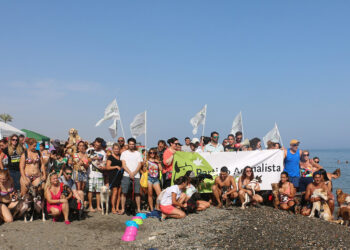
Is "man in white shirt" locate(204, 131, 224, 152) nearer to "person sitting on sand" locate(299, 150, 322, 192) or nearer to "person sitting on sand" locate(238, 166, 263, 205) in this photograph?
"person sitting on sand" locate(238, 166, 263, 205)

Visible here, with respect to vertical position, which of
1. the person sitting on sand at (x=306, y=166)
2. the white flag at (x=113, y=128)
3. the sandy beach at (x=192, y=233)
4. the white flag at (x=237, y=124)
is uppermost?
the white flag at (x=237, y=124)

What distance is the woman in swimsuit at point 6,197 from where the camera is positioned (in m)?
7.17

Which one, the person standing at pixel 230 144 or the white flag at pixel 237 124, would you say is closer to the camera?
the person standing at pixel 230 144

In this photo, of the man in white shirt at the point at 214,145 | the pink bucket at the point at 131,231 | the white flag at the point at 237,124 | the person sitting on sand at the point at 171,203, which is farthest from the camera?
the white flag at the point at 237,124

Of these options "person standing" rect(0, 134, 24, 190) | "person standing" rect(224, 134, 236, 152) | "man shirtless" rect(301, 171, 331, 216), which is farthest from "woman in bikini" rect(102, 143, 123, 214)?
"man shirtless" rect(301, 171, 331, 216)

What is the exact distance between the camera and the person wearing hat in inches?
363

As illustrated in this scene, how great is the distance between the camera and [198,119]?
1180 centimetres

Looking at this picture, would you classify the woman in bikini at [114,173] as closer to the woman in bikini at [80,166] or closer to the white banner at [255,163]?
the woman in bikini at [80,166]

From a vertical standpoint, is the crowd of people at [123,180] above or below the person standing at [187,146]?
below

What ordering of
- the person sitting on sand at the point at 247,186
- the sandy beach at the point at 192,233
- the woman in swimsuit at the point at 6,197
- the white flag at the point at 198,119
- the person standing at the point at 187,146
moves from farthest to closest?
1. the white flag at the point at 198,119
2. the person standing at the point at 187,146
3. the person sitting on sand at the point at 247,186
4. the woman in swimsuit at the point at 6,197
5. the sandy beach at the point at 192,233

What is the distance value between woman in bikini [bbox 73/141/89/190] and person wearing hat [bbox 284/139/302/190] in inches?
226

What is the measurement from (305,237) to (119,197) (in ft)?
15.4

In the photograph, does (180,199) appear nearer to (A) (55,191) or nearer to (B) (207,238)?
(B) (207,238)

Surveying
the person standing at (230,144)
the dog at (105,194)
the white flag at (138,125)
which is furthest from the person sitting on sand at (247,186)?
the dog at (105,194)
